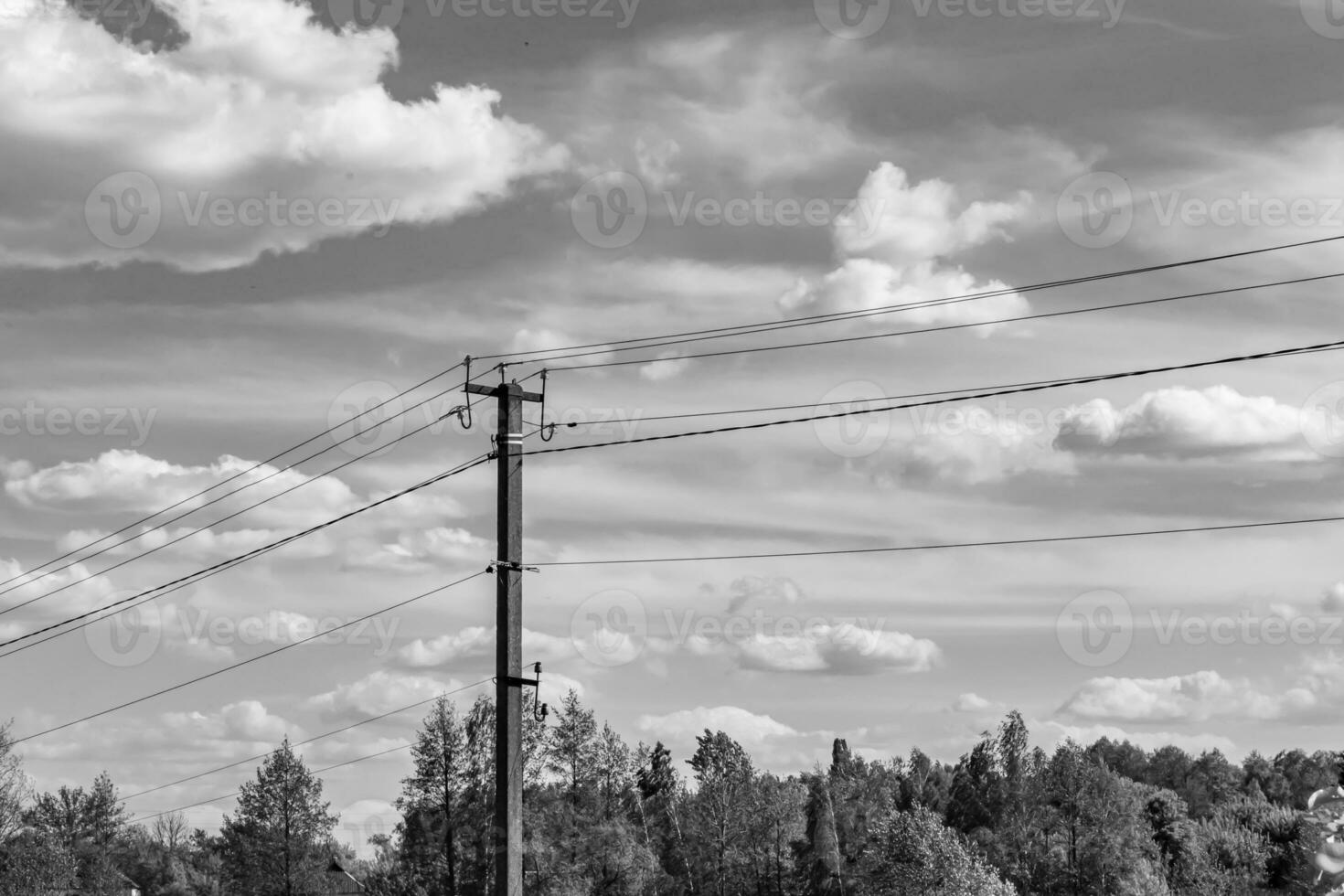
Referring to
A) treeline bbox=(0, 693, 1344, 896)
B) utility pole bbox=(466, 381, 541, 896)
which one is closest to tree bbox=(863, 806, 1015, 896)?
treeline bbox=(0, 693, 1344, 896)

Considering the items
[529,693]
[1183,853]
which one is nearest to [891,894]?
[1183,853]

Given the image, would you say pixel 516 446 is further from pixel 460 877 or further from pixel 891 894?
pixel 891 894

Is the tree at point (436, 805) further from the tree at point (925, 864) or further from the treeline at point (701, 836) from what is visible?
the tree at point (925, 864)

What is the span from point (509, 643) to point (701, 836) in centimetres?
9012

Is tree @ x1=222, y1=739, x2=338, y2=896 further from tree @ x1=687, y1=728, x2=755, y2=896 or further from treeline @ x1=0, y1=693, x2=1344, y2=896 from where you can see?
Answer: tree @ x1=687, y1=728, x2=755, y2=896

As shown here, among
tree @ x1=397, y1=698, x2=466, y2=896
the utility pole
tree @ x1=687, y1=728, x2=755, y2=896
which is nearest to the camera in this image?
the utility pole

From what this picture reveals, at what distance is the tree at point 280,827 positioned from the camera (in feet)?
304

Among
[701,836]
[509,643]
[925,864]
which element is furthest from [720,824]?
[509,643]

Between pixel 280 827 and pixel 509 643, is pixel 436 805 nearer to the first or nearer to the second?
pixel 280 827

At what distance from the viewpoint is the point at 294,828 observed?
95.1 metres

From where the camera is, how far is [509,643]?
23.3 metres

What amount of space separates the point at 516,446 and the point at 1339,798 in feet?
58.4

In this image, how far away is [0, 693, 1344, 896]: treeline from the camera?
82125mm

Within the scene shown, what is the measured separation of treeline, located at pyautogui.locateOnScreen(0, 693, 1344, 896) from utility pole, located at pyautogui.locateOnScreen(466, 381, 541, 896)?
46.1 m
